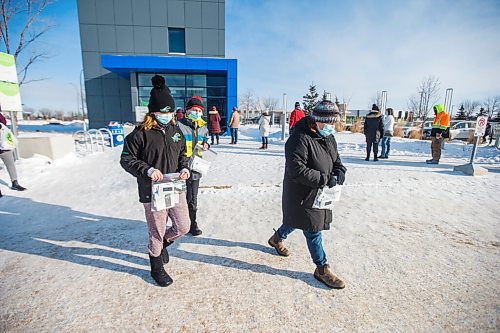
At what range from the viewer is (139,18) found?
19797 mm

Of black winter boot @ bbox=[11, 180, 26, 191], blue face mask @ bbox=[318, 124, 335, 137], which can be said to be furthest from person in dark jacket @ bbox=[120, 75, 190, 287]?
black winter boot @ bbox=[11, 180, 26, 191]

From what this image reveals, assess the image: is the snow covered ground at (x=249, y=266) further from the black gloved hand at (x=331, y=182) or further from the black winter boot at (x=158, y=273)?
the black gloved hand at (x=331, y=182)

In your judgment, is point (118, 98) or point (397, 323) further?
point (118, 98)

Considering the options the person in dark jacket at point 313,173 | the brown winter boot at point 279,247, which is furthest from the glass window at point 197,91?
the person in dark jacket at point 313,173

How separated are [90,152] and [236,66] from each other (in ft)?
34.7

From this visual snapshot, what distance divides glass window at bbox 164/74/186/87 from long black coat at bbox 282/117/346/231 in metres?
17.1

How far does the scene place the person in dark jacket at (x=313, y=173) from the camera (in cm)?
226

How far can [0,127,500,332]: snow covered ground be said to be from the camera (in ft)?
6.84

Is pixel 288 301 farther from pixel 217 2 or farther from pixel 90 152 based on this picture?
pixel 217 2

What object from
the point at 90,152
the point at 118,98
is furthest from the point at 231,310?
the point at 118,98

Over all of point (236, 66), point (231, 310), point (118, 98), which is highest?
point (236, 66)

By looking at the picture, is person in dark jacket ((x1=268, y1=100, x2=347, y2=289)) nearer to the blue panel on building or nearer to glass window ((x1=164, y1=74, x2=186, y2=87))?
the blue panel on building

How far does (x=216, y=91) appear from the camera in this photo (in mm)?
18031

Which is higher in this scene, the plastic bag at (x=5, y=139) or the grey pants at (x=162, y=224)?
the plastic bag at (x=5, y=139)
